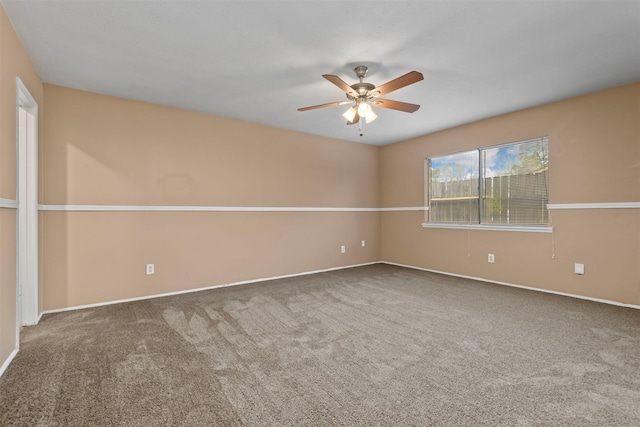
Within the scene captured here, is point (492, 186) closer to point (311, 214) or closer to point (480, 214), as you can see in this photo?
point (480, 214)

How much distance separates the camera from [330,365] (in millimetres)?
2037

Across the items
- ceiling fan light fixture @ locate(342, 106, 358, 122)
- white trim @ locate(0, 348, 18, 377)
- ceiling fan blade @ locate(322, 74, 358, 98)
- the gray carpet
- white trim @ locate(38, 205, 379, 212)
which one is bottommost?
the gray carpet

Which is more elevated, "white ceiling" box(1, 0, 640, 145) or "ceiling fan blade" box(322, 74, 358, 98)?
"white ceiling" box(1, 0, 640, 145)

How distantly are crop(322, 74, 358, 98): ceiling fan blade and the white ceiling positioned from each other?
0.80 feet

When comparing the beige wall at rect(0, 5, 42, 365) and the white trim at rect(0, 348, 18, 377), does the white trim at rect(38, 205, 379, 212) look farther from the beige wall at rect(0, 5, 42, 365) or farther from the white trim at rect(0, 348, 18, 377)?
the white trim at rect(0, 348, 18, 377)

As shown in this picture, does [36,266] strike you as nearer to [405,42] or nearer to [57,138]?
[57,138]

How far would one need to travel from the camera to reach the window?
156 inches

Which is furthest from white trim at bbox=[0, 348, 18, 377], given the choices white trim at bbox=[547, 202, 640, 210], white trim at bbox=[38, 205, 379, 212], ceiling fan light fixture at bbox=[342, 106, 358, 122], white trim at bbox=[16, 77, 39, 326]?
white trim at bbox=[547, 202, 640, 210]

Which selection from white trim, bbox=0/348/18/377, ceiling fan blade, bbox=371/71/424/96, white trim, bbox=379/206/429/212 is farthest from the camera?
white trim, bbox=379/206/429/212

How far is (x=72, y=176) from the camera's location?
326 cm

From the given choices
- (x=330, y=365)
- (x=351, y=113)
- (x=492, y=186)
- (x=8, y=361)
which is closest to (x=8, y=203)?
(x=8, y=361)

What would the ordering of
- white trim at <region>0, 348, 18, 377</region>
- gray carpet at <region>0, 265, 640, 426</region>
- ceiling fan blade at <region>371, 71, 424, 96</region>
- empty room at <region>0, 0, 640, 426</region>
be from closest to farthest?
gray carpet at <region>0, 265, 640, 426</region> < empty room at <region>0, 0, 640, 426</region> < white trim at <region>0, 348, 18, 377</region> < ceiling fan blade at <region>371, 71, 424, 96</region>

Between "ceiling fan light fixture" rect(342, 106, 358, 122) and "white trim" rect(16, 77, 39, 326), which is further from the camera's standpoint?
"ceiling fan light fixture" rect(342, 106, 358, 122)

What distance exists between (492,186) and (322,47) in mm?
3348
